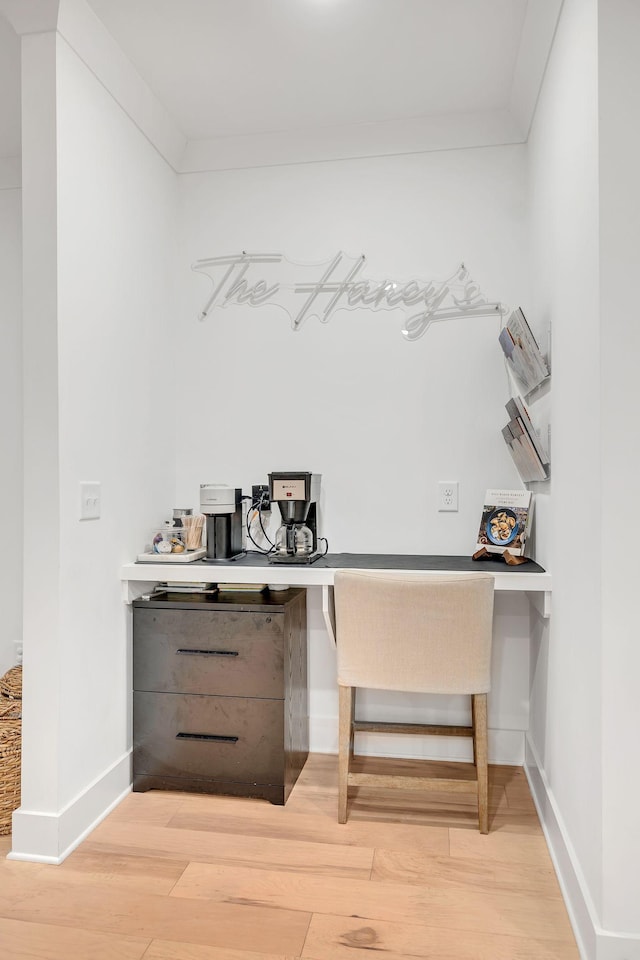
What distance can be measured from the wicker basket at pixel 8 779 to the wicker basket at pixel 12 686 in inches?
10.5

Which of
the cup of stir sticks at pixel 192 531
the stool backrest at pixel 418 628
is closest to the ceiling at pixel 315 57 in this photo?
the cup of stir sticks at pixel 192 531

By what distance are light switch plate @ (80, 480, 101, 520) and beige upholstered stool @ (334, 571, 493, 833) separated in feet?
2.78

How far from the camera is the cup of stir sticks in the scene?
2.66 meters

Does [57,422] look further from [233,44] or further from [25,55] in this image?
[233,44]

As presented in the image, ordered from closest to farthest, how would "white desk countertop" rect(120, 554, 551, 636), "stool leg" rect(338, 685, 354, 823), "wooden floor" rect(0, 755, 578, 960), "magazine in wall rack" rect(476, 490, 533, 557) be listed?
"wooden floor" rect(0, 755, 578, 960) → "stool leg" rect(338, 685, 354, 823) → "white desk countertop" rect(120, 554, 551, 636) → "magazine in wall rack" rect(476, 490, 533, 557)

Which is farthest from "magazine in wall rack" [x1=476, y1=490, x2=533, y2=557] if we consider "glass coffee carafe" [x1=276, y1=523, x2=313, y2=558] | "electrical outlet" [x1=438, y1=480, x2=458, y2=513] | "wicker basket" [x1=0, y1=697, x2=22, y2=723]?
"wicker basket" [x1=0, y1=697, x2=22, y2=723]

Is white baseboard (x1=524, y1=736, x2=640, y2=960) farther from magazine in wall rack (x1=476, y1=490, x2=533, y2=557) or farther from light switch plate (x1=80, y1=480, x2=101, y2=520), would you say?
light switch plate (x1=80, y1=480, x2=101, y2=520)

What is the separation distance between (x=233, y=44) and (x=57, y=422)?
1476 millimetres

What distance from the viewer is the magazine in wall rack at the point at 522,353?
87.2 inches

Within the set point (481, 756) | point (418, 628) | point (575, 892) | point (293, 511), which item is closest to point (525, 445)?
point (418, 628)

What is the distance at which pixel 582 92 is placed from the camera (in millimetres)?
1680

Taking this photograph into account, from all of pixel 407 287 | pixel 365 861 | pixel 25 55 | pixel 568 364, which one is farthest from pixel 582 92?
pixel 365 861

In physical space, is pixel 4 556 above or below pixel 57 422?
below

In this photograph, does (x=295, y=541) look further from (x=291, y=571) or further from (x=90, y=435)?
(x=90, y=435)
